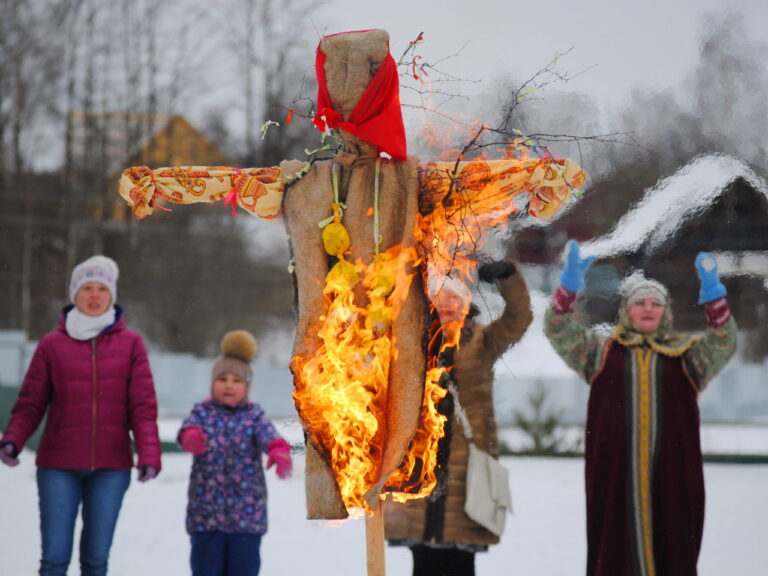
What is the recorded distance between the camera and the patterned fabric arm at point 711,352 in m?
3.46

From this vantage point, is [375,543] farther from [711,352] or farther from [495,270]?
[711,352]

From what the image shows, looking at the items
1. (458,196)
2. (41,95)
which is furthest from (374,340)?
(41,95)

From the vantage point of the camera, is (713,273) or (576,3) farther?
(576,3)

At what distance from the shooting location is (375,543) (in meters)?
2.64

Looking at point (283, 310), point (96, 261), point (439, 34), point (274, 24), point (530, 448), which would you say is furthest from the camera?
point (283, 310)

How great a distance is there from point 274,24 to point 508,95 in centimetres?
796

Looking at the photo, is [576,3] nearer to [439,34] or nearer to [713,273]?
[439,34]

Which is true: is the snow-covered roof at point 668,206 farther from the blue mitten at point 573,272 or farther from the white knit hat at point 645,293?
the blue mitten at point 573,272

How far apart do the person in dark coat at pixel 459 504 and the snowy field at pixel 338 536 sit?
271 mm

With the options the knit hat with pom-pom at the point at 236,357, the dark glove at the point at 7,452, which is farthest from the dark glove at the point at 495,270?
the dark glove at the point at 7,452

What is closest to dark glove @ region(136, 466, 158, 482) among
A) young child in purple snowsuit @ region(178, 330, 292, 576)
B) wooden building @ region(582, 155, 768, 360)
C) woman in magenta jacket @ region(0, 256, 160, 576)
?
woman in magenta jacket @ region(0, 256, 160, 576)

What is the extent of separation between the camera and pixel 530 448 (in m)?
10.1

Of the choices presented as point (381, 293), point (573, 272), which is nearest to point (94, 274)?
point (381, 293)

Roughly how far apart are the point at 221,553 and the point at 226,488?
25 centimetres
